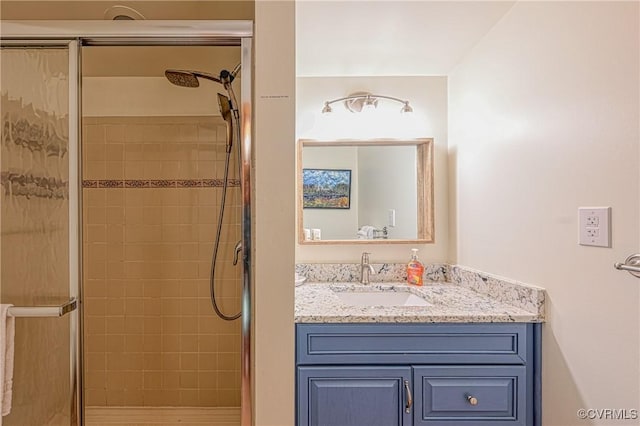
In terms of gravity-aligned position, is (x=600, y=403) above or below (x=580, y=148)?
below

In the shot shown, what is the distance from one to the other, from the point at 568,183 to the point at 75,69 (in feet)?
5.65

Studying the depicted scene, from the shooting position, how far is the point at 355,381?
48.2 inches

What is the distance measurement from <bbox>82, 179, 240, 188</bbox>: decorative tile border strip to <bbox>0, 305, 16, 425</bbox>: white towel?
989mm

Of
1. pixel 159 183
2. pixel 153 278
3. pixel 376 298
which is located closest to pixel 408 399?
pixel 376 298

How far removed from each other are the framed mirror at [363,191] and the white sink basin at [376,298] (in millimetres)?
292

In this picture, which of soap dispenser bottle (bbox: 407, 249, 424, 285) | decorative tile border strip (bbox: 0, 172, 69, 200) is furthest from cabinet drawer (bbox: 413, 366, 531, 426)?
decorative tile border strip (bbox: 0, 172, 69, 200)

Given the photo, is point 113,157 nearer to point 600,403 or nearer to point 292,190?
point 292,190

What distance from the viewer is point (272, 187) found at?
1140 millimetres

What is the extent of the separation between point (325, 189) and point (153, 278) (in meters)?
1.15

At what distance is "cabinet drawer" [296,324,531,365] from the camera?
4.03ft

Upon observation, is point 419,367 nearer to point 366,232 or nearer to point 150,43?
point 366,232

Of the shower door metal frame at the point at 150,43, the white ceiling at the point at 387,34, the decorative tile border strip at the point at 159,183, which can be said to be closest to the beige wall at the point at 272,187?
the shower door metal frame at the point at 150,43

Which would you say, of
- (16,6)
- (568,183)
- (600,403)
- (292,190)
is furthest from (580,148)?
(16,6)

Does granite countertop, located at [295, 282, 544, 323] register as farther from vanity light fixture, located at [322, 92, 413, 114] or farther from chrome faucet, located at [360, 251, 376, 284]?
vanity light fixture, located at [322, 92, 413, 114]
